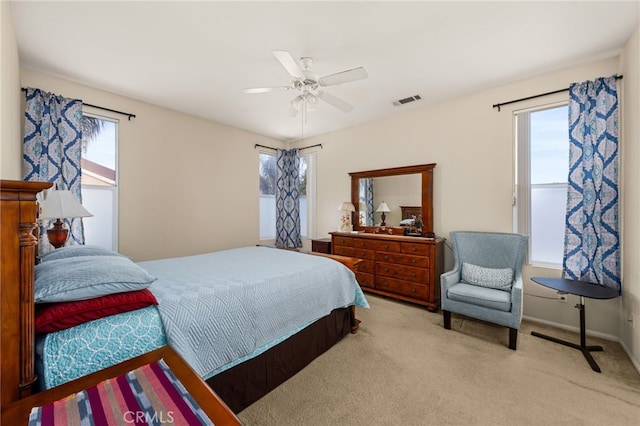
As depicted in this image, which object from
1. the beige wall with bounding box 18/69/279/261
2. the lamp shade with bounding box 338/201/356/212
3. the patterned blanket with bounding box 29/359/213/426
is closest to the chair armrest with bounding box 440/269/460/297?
the lamp shade with bounding box 338/201/356/212

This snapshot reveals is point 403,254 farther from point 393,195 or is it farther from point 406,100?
point 406,100

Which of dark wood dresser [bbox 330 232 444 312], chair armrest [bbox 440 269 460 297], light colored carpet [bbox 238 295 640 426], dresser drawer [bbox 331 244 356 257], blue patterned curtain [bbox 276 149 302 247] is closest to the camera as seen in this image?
light colored carpet [bbox 238 295 640 426]

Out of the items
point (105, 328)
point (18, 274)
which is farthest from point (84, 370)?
point (18, 274)

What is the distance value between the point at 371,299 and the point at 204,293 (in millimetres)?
2707

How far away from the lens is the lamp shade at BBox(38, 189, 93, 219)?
86.8 inches

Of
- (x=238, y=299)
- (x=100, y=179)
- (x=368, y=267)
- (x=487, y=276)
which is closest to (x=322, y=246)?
(x=368, y=267)

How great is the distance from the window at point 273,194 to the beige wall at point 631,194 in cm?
421

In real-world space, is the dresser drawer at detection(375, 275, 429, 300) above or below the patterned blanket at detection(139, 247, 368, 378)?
below

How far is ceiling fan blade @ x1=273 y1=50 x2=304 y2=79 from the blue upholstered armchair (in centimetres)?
256

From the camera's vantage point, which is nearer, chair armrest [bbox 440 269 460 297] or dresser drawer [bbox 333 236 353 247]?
chair armrest [bbox 440 269 460 297]

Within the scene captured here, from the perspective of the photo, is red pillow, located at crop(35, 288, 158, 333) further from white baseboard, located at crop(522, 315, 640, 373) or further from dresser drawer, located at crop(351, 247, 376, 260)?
white baseboard, located at crop(522, 315, 640, 373)

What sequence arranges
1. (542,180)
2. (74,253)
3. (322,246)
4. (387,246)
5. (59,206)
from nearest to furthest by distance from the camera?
1. (74,253)
2. (59,206)
3. (542,180)
4. (387,246)
5. (322,246)

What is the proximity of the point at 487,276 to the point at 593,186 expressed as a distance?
52.2 inches

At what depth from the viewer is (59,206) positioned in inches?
88.6
